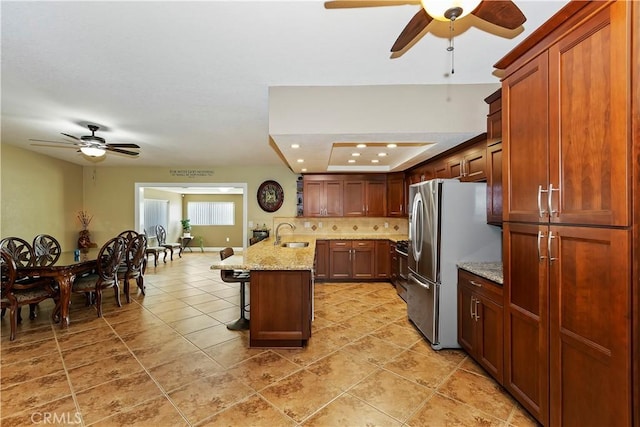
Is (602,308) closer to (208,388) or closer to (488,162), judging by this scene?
(488,162)

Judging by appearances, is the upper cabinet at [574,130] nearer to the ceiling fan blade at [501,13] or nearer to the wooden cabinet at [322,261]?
the ceiling fan blade at [501,13]

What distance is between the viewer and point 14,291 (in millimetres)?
3164

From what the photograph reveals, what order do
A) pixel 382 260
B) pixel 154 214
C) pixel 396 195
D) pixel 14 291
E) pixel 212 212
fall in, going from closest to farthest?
pixel 14 291 < pixel 382 260 < pixel 396 195 < pixel 154 214 < pixel 212 212

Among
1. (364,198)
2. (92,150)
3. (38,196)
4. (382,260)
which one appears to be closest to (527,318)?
(382,260)

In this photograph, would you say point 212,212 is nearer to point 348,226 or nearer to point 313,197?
point 313,197

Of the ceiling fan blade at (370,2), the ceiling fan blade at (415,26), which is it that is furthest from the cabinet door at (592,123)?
the ceiling fan blade at (370,2)

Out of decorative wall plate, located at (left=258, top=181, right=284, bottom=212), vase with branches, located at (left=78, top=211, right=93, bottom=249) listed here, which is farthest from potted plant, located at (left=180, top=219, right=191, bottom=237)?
decorative wall plate, located at (left=258, top=181, right=284, bottom=212)

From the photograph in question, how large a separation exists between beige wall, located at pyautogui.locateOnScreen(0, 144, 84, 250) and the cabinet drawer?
6613 millimetres

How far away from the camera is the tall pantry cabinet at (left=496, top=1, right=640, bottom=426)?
3.97ft

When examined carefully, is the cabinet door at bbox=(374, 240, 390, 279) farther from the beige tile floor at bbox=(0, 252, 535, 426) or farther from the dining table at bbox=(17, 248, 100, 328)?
the dining table at bbox=(17, 248, 100, 328)

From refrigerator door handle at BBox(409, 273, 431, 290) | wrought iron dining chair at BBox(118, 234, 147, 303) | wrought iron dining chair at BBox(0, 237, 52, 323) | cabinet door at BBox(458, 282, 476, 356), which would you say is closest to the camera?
cabinet door at BBox(458, 282, 476, 356)

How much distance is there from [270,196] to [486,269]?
4.81 meters

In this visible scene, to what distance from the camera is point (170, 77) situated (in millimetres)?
2424

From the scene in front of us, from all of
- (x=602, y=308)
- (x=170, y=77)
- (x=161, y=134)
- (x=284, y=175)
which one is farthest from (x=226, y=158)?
(x=602, y=308)
